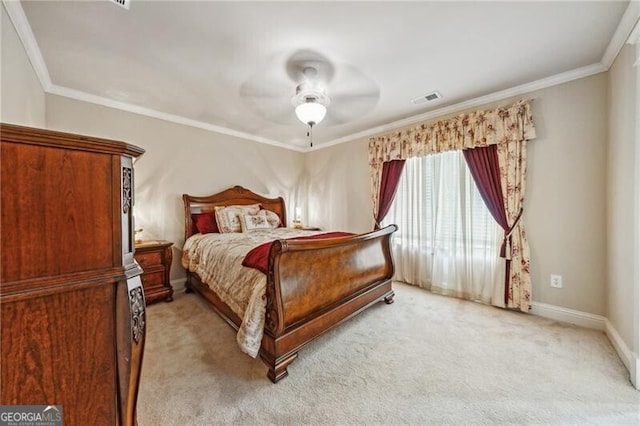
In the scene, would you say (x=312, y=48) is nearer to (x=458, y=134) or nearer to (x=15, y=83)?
(x=458, y=134)

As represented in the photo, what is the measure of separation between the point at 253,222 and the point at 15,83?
2449 millimetres

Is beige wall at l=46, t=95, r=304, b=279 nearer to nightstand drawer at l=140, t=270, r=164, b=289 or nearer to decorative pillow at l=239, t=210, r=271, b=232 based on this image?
nightstand drawer at l=140, t=270, r=164, b=289

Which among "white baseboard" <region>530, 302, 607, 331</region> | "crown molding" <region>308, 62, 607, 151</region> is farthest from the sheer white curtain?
"crown molding" <region>308, 62, 607, 151</region>

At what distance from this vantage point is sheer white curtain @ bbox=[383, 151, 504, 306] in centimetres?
282

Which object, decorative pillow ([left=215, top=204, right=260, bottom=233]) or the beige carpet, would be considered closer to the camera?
the beige carpet

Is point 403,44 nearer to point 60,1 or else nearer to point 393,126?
point 393,126

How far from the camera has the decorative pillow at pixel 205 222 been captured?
11.2 feet

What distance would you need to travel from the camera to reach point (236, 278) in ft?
6.58

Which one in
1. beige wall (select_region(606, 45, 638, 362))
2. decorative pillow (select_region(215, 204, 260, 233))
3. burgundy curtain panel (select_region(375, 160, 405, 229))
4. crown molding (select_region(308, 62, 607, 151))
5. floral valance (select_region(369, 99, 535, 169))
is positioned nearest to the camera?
beige wall (select_region(606, 45, 638, 362))

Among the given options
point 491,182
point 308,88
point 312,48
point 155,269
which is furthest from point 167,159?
point 491,182

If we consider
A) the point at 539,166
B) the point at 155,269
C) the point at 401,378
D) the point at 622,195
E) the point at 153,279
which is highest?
the point at 539,166

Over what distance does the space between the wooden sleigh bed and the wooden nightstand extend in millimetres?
386

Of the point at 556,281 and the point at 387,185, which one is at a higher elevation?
the point at 387,185

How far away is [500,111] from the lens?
2.63 meters
